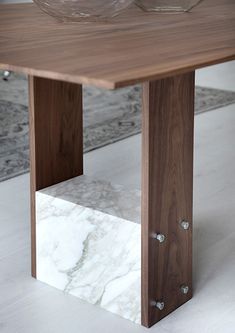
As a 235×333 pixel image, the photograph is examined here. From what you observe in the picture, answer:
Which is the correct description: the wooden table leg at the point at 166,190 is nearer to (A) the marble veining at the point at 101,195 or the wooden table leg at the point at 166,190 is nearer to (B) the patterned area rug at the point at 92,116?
(A) the marble veining at the point at 101,195

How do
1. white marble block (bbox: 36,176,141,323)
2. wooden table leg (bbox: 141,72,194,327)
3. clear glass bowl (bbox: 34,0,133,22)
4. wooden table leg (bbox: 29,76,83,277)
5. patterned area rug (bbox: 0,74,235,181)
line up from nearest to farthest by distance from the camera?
wooden table leg (bbox: 141,72,194,327) < white marble block (bbox: 36,176,141,323) < wooden table leg (bbox: 29,76,83,277) < clear glass bowl (bbox: 34,0,133,22) < patterned area rug (bbox: 0,74,235,181)

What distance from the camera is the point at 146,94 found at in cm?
150

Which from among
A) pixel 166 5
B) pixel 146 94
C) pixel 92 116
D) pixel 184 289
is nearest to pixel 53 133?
pixel 146 94

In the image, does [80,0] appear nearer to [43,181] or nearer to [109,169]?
[43,181]

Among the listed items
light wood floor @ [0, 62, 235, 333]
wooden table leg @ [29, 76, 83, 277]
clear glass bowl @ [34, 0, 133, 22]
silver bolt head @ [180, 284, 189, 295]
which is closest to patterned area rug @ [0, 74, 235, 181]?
light wood floor @ [0, 62, 235, 333]

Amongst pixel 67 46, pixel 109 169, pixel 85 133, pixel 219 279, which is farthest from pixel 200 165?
pixel 67 46

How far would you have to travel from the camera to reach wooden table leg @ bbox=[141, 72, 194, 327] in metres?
1.55

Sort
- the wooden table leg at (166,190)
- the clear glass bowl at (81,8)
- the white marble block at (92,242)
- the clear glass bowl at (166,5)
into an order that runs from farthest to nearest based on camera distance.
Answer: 1. the clear glass bowl at (166,5)
2. the clear glass bowl at (81,8)
3. the white marble block at (92,242)
4. the wooden table leg at (166,190)

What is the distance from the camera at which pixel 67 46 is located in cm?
156

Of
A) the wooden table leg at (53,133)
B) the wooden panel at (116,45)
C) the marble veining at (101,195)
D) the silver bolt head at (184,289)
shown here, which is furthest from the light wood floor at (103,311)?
the wooden panel at (116,45)

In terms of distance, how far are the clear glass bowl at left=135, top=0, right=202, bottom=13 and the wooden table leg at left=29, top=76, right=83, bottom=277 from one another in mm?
460

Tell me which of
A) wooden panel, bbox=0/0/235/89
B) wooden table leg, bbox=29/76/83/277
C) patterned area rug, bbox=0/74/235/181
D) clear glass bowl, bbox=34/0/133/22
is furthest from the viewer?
patterned area rug, bbox=0/74/235/181

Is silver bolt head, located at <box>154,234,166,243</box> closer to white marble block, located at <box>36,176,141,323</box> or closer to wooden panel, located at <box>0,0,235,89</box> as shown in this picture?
white marble block, located at <box>36,176,141,323</box>

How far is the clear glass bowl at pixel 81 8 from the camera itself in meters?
1.88
